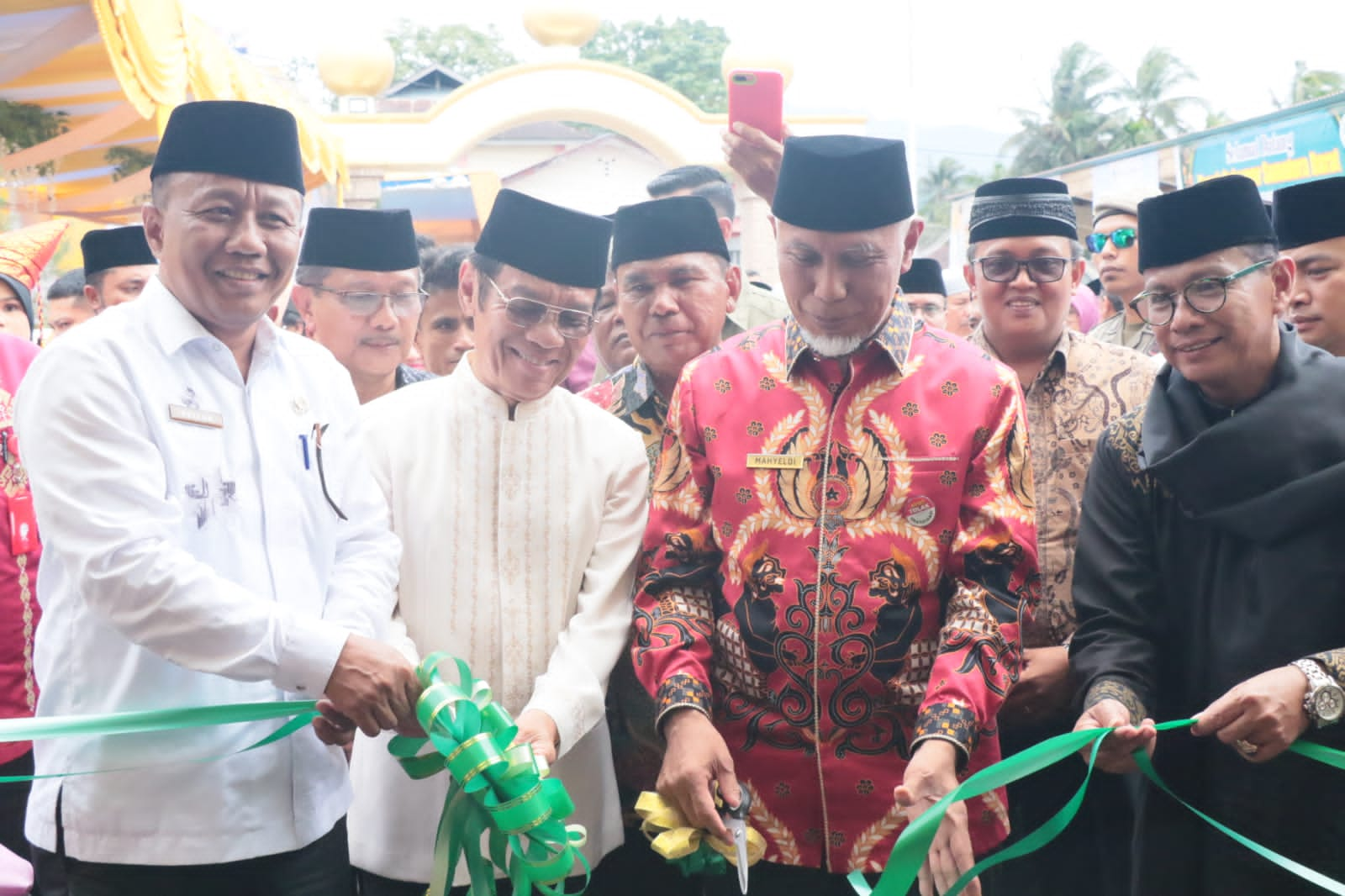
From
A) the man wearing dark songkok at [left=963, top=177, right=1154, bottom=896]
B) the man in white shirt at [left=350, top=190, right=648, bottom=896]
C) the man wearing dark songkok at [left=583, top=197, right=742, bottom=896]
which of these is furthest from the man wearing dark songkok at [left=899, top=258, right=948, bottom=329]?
the man in white shirt at [left=350, top=190, right=648, bottom=896]

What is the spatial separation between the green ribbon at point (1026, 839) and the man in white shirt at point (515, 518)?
2.46 feet

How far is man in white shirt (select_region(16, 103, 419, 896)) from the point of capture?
7.33 ft

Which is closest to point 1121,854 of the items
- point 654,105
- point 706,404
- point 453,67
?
point 706,404

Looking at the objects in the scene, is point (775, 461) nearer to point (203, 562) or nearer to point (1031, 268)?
point (203, 562)

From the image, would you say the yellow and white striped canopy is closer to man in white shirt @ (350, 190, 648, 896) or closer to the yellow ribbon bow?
man in white shirt @ (350, 190, 648, 896)

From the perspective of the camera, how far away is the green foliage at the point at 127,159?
9.46 m

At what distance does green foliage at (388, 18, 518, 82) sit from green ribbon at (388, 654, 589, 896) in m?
57.7

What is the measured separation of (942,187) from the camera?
175 feet

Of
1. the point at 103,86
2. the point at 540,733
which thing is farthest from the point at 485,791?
Result: the point at 103,86

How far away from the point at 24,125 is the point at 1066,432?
702cm

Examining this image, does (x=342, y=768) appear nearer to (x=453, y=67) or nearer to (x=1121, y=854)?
(x=1121, y=854)

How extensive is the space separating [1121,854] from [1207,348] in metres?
1.55

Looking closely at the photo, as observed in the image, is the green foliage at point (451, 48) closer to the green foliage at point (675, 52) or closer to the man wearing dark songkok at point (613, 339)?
the green foliage at point (675, 52)

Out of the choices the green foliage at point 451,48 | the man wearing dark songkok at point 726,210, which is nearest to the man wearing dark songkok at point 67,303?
the man wearing dark songkok at point 726,210
